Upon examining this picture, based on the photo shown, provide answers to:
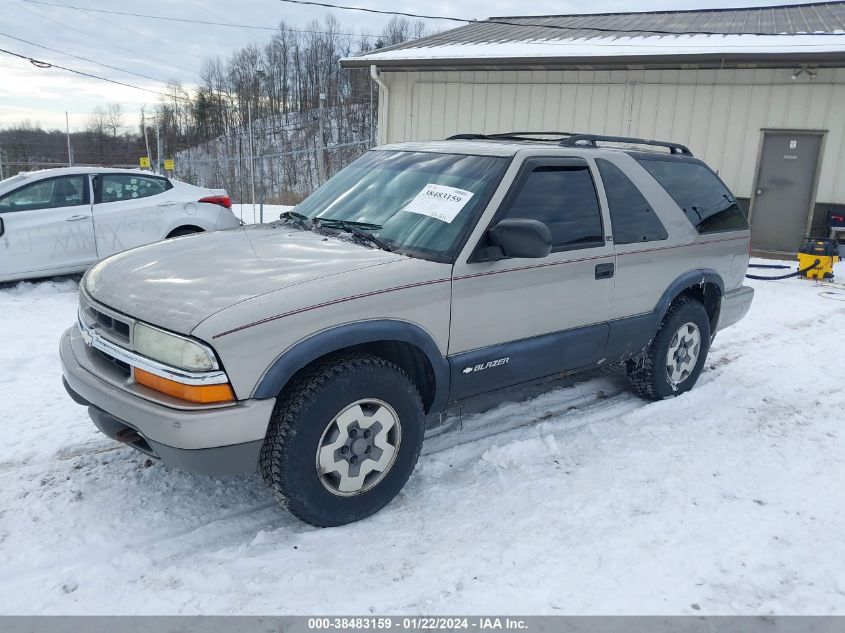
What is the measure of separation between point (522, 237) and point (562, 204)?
0.83m

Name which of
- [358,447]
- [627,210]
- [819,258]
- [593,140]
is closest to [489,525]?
[358,447]

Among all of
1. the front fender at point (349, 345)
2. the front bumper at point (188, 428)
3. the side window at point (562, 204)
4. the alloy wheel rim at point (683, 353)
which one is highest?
the side window at point (562, 204)

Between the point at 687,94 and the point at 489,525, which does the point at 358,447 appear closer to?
the point at 489,525

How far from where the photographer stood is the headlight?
2.64m

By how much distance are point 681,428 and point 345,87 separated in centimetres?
5503

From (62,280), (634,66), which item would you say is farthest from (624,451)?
(634,66)

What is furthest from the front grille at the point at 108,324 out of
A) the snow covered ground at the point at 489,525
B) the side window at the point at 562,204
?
the side window at the point at 562,204

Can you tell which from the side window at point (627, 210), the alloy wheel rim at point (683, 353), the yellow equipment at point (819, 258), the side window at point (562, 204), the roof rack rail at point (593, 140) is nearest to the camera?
the side window at point (562, 204)

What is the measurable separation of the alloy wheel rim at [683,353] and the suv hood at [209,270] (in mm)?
2645

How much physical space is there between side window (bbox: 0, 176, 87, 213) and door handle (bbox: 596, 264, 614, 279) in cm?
678

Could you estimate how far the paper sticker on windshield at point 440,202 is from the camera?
3.54m

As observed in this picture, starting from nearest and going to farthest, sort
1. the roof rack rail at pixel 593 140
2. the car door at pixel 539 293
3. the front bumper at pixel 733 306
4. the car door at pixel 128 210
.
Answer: the car door at pixel 539 293
the roof rack rail at pixel 593 140
the front bumper at pixel 733 306
the car door at pixel 128 210

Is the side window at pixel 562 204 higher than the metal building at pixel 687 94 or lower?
lower

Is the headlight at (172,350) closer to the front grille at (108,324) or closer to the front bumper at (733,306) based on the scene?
the front grille at (108,324)
